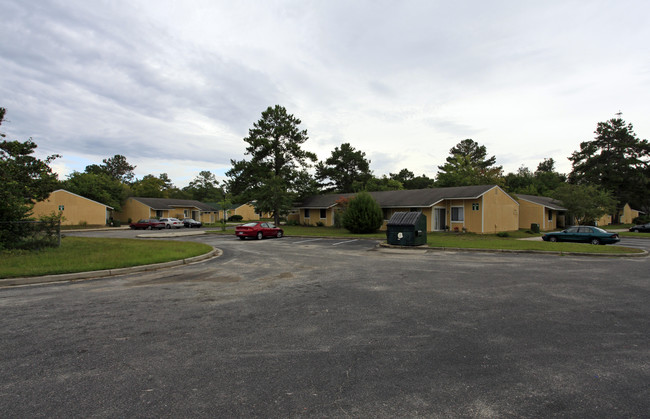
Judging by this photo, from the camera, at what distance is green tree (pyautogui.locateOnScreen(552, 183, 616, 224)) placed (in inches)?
1217

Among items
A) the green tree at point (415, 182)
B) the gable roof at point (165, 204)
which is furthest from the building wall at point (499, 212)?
the gable roof at point (165, 204)

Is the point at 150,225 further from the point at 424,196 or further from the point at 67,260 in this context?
the point at 67,260

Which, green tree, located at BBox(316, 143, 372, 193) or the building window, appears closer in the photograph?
the building window

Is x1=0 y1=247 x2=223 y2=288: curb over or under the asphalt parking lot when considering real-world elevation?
over

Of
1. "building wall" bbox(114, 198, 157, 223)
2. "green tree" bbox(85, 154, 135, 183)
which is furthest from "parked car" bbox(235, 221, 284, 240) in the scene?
"green tree" bbox(85, 154, 135, 183)

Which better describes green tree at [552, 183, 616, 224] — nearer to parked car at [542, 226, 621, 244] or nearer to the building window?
the building window

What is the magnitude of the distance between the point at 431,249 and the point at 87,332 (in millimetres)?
14971

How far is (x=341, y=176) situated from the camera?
64062mm

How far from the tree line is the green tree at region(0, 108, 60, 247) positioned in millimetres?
43

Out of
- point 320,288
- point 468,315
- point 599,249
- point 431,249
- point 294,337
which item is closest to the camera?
point 294,337

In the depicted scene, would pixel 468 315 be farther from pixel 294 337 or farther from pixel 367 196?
pixel 367 196

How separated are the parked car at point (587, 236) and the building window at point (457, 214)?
9.06m

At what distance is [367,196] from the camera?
28891 mm

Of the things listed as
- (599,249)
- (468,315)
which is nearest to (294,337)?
(468,315)
